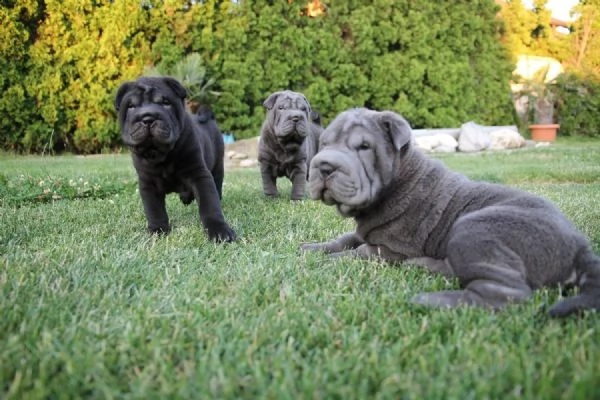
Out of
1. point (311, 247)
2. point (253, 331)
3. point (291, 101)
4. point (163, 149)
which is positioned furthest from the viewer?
point (291, 101)

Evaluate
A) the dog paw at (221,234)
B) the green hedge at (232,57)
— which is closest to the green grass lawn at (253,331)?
the dog paw at (221,234)

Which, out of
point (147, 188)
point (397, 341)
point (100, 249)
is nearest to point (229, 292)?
point (397, 341)

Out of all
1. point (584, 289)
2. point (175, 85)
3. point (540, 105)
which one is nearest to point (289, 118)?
point (175, 85)

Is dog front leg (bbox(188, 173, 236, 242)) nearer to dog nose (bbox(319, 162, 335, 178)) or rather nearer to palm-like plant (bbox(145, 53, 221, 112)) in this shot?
dog nose (bbox(319, 162, 335, 178))

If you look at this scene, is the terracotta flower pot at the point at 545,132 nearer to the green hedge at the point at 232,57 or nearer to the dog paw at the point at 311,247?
the green hedge at the point at 232,57

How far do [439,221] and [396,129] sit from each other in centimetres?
60

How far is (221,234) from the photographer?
3.65 meters

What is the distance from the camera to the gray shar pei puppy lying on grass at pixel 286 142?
20.2ft

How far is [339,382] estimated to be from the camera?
1.49 metres

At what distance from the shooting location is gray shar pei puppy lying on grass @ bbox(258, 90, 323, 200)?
20.2 feet

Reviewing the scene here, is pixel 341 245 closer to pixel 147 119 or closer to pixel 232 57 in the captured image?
pixel 147 119

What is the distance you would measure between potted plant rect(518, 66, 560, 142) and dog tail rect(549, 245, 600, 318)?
1960cm

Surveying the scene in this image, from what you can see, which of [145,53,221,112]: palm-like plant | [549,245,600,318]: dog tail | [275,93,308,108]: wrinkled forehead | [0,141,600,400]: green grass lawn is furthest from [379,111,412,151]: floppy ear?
[145,53,221,112]: palm-like plant

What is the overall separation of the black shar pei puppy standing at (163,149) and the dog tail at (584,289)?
7.39 feet
